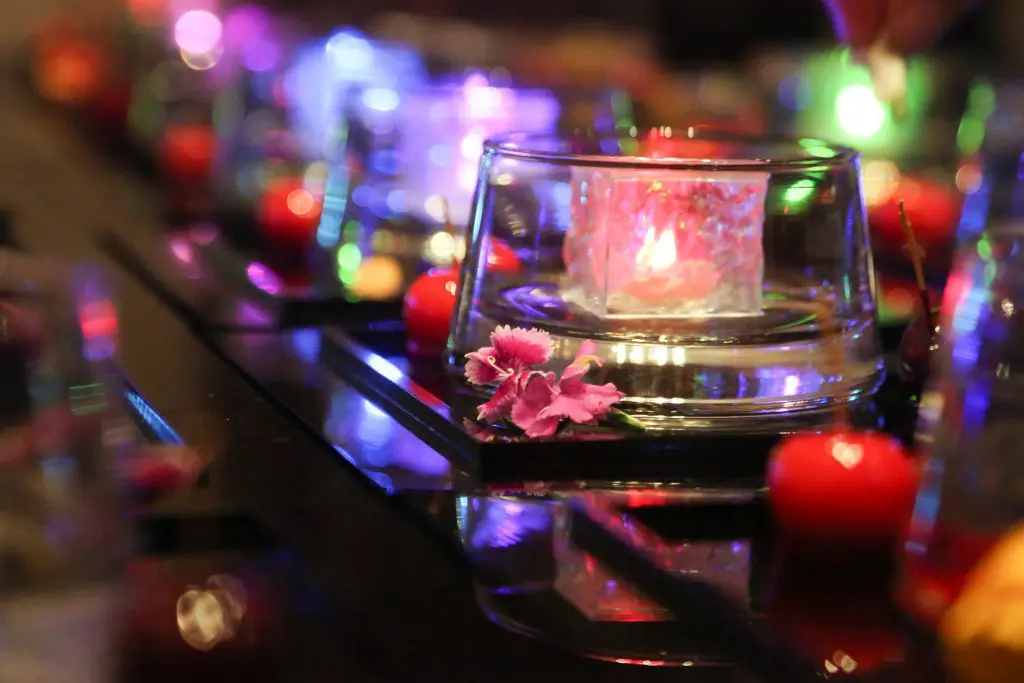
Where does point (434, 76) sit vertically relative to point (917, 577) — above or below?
above

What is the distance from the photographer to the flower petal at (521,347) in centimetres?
70

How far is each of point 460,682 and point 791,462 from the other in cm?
19

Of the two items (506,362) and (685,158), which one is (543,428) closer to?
(506,362)

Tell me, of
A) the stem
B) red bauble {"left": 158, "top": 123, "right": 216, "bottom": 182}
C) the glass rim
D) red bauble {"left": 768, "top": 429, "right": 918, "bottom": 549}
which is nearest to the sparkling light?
red bauble {"left": 158, "top": 123, "right": 216, "bottom": 182}

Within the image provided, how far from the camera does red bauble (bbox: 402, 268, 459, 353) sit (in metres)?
0.87

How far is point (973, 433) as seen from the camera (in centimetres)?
56

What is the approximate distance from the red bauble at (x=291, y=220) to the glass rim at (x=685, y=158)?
452mm

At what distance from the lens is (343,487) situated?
0.65 metres

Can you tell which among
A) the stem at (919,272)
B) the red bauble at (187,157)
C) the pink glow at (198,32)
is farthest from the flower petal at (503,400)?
the pink glow at (198,32)

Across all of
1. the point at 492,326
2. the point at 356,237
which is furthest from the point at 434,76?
the point at 492,326

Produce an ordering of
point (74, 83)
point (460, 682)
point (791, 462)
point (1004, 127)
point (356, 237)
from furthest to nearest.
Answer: point (74, 83) < point (1004, 127) < point (356, 237) < point (791, 462) < point (460, 682)

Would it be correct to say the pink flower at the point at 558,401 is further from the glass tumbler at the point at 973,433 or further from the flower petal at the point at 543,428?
the glass tumbler at the point at 973,433

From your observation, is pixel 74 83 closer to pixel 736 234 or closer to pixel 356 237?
pixel 356 237

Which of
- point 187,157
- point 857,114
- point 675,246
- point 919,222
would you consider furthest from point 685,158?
point 857,114
